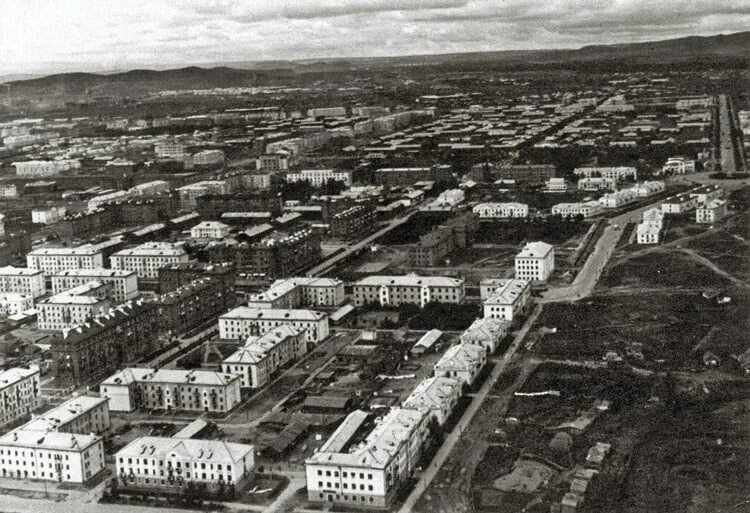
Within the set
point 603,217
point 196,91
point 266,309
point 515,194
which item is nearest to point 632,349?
point 266,309

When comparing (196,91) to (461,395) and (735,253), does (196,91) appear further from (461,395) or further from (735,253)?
(461,395)

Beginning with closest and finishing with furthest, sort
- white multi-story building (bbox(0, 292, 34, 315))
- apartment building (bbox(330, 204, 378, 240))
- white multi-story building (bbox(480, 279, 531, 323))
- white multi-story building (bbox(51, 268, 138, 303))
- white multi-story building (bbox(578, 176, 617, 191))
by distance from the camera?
1. white multi-story building (bbox(480, 279, 531, 323))
2. white multi-story building (bbox(0, 292, 34, 315))
3. white multi-story building (bbox(51, 268, 138, 303))
4. apartment building (bbox(330, 204, 378, 240))
5. white multi-story building (bbox(578, 176, 617, 191))

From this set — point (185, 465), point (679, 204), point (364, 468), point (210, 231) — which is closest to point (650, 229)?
point (679, 204)

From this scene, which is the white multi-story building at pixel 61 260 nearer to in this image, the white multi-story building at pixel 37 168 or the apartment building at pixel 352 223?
the apartment building at pixel 352 223

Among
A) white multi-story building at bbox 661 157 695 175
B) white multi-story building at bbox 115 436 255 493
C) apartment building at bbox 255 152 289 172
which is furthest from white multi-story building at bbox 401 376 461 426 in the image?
apartment building at bbox 255 152 289 172

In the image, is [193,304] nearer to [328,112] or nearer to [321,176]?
[321,176]

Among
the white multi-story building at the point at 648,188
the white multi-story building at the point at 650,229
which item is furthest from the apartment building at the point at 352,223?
the white multi-story building at the point at 648,188

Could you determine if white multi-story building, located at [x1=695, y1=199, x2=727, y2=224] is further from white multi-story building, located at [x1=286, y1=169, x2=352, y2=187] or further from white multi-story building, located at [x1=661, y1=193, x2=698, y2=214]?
white multi-story building, located at [x1=286, y1=169, x2=352, y2=187]
